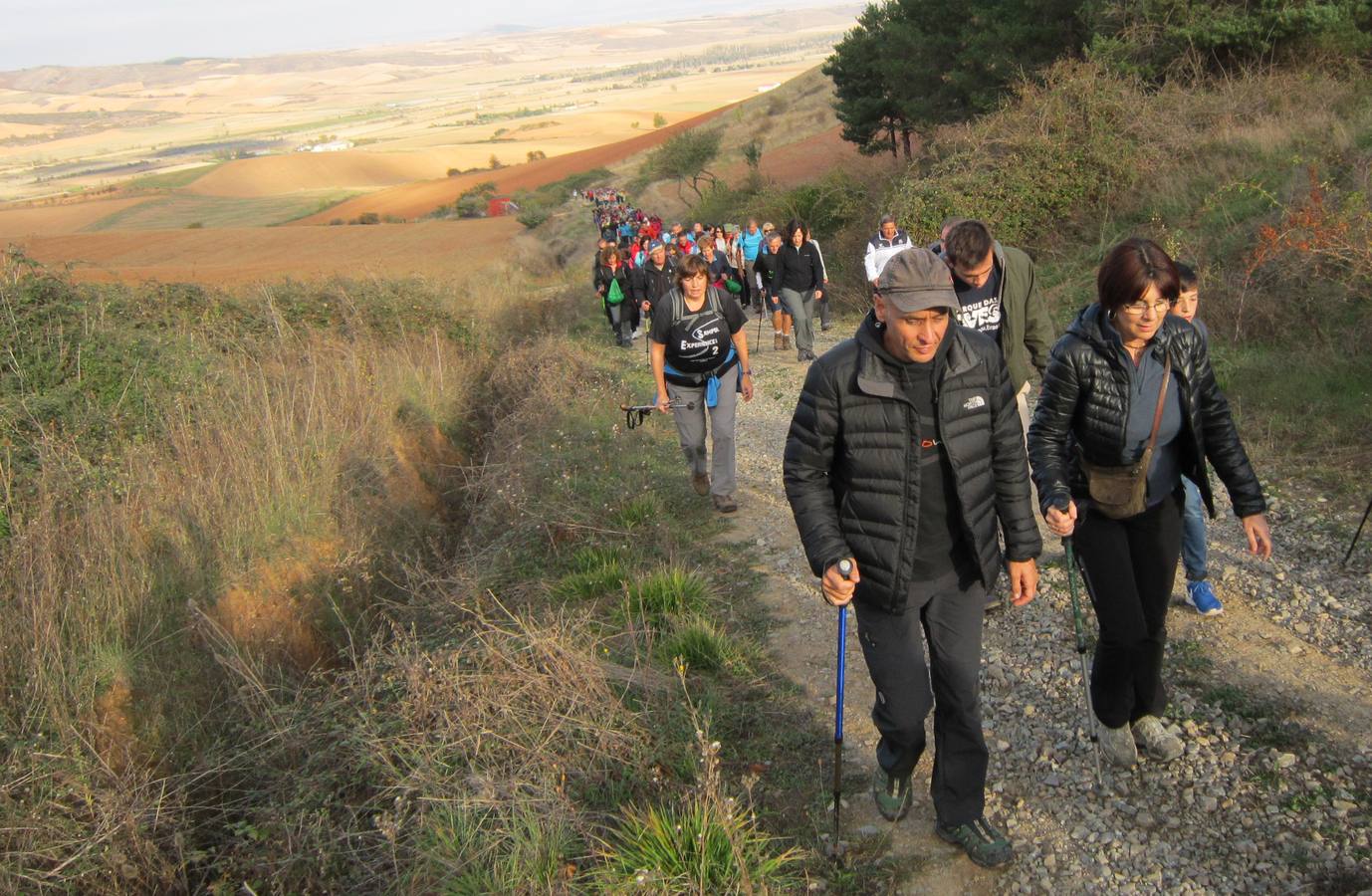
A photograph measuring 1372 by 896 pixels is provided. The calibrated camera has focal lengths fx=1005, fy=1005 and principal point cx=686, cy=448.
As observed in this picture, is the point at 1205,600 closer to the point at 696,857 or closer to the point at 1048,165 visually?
the point at 696,857

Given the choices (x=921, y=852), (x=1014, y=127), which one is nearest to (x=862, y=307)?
(x=1014, y=127)

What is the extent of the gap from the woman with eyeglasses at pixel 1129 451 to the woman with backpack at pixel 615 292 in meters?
12.3

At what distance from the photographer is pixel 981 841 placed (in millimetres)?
3365

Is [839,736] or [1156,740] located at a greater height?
[839,736]

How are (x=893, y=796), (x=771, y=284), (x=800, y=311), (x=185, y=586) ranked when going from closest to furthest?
1. (x=893, y=796)
2. (x=185, y=586)
3. (x=800, y=311)
4. (x=771, y=284)

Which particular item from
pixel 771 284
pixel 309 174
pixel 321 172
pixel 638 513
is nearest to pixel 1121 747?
pixel 638 513

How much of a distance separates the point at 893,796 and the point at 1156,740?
1043mm

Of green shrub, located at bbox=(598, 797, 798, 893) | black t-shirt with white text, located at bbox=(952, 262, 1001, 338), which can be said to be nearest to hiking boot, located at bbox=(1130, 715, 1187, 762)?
green shrub, located at bbox=(598, 797, 798, 893)

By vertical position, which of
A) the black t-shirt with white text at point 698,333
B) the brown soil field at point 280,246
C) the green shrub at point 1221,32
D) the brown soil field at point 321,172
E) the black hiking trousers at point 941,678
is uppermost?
the green shrub at point 1221,32

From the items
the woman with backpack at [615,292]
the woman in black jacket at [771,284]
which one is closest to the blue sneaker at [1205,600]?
the woman in black jacket at [771,284]

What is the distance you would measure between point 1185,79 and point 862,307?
588 cm

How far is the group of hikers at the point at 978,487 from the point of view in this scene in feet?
10.1

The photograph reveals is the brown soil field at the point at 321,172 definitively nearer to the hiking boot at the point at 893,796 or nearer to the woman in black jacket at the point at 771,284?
the woman in black jacket at the point at 771,284

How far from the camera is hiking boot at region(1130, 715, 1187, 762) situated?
148 inches
